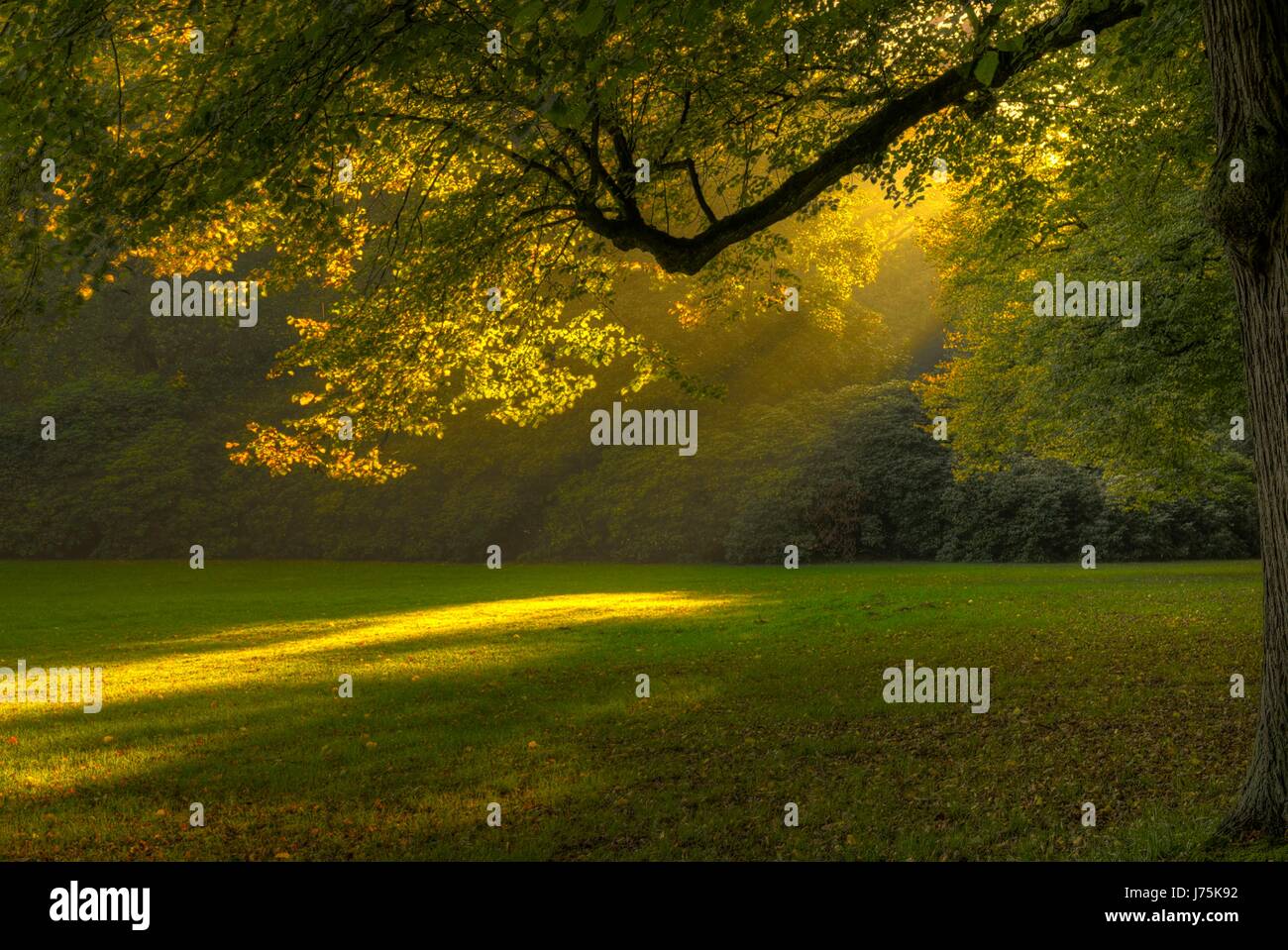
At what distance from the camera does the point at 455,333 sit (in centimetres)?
1462

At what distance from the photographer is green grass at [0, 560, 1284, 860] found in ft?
23.9

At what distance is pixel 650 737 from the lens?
10.2m

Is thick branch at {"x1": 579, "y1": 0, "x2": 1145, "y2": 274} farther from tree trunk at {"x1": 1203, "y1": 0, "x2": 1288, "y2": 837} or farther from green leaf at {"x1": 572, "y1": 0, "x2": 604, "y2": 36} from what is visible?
green leaf at {"x1": 572, "y1": 0, "x2": 604, "y2": 36}

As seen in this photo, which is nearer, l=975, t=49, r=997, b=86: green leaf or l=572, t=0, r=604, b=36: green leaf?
l=572, t=0, r=604, b=36: green leaf

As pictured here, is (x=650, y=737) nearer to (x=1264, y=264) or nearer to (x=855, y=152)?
(x=855, y=152)

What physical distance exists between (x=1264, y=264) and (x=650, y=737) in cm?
659

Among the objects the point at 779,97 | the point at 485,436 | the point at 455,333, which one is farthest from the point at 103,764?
the point at 485,436

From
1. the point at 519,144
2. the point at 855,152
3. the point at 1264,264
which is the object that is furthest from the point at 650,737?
the point at 1264,264

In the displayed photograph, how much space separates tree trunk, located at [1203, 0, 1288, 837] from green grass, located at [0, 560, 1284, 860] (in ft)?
2.24

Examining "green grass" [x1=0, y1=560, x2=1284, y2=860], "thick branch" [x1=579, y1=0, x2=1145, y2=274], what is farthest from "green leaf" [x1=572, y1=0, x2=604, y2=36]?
"thick branch" [x1=579, y1=0, x2=1145, y2=274]

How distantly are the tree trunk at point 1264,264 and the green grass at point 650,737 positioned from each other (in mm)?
684

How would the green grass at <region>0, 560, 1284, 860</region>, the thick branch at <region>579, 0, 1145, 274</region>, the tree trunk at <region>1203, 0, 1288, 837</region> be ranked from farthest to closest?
the thick branch at <region>579, 0, 1145, 274</region>
the green grass at <region>0, 560, 1284, 860</region>
the tree trunk at <region>1203, 0, 1288, 837</region>

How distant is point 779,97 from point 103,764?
33.5 feet

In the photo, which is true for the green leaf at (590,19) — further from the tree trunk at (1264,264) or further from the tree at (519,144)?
the tree trunk at (1264,264)
